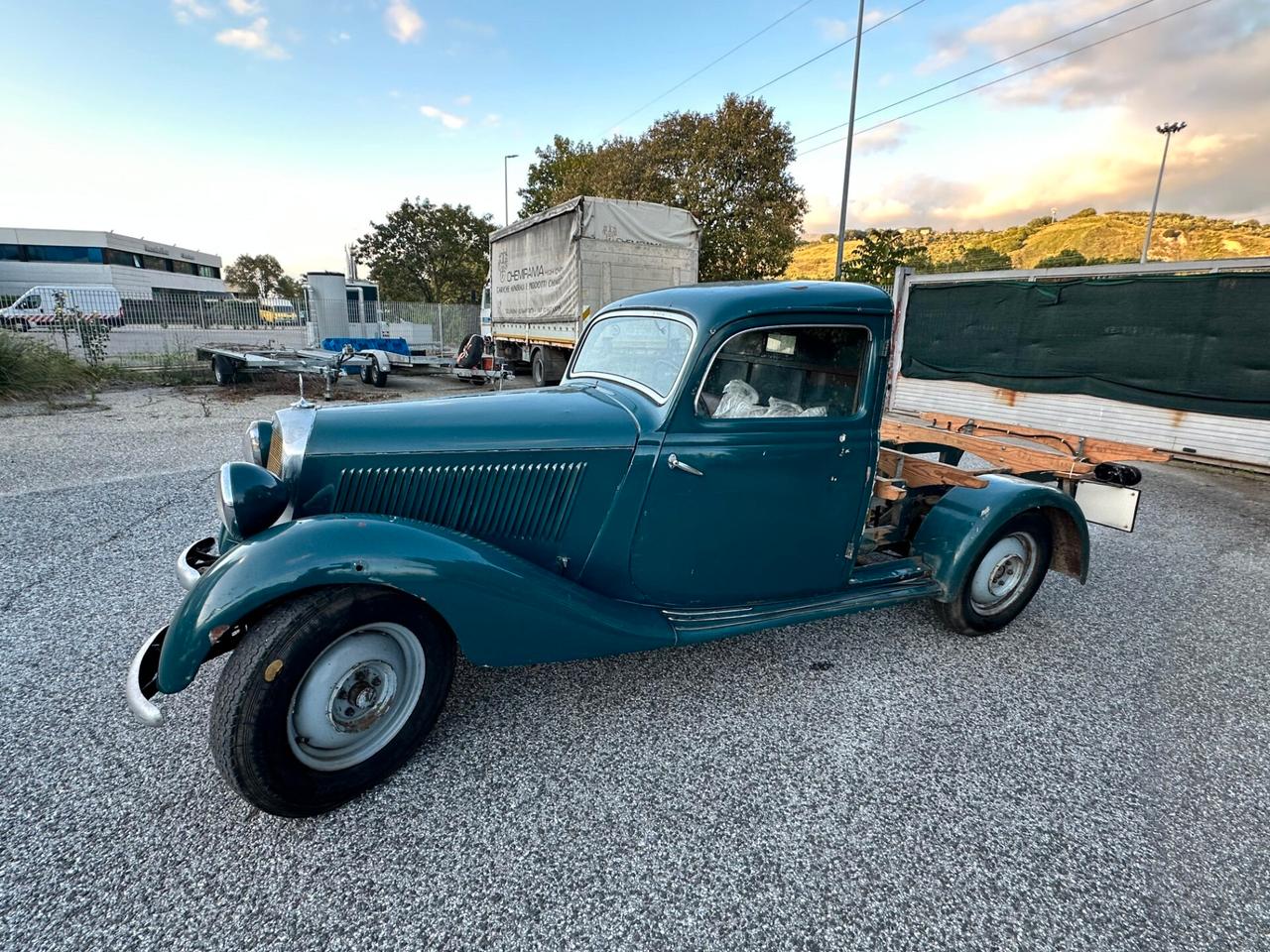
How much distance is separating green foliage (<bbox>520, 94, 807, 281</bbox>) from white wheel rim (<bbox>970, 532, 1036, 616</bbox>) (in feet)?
66.4

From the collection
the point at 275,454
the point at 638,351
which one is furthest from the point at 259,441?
the point at 638,351

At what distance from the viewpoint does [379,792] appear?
7.43 ft

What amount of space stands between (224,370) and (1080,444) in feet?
51.3

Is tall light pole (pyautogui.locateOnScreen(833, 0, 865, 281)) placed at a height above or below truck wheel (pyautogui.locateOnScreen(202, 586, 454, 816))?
above

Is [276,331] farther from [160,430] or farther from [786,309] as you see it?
[786,309]

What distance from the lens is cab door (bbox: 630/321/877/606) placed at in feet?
8.84

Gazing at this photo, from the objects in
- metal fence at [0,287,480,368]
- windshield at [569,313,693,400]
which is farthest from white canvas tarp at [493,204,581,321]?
windshield at [569,313,693,400]

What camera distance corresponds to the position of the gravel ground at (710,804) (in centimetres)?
182

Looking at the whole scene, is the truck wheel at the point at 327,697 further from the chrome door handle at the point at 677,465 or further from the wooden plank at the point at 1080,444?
the wooden plank at the point at 1080,444

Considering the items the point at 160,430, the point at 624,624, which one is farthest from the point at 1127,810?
the point at 160,430

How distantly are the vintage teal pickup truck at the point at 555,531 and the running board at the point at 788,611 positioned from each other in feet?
0.05

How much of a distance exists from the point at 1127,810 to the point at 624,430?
249 centimetres

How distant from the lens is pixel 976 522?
3.29 metres

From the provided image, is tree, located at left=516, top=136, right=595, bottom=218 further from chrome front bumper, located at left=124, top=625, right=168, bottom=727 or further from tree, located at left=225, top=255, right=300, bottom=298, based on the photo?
tree, located at left=225, top=255, right=300, bottom=298
